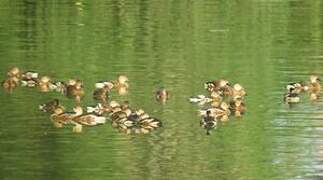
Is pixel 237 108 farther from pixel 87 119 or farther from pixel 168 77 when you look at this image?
pixel 168 77

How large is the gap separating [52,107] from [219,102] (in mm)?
2778

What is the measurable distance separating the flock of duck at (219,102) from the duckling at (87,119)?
1.46m

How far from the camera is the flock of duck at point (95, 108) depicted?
17598 millimetres

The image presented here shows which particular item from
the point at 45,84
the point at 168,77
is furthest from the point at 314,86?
the point at 45,84

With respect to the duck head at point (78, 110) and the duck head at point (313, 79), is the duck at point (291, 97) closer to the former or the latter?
the duck head at point (313, 79)

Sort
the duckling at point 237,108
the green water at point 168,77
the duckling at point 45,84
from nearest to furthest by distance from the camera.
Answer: the green water at point 168,77, the duckling at point 237,108, the duckling at point 45,84

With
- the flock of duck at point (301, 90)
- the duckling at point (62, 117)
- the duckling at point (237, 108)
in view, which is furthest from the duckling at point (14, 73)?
the flock of duck at point (301, 90)

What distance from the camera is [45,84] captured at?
2055 centimetres

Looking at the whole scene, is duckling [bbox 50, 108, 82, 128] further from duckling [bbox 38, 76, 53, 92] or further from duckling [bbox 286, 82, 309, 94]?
duckling [bbox 286, 82, 309, 94]

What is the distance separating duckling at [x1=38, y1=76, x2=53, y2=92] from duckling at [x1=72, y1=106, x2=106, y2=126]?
8.11ft

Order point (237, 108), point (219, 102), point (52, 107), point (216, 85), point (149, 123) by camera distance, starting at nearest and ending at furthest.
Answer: point (149, 123) → point (52, 107) → point (237, 108) → point (219, 102) → point (216, 85)

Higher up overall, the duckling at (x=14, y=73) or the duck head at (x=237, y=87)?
the duckling at (x=14, y=73)

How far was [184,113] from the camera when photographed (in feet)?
60.6

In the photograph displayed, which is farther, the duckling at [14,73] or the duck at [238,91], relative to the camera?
the duckling at [14,73]
